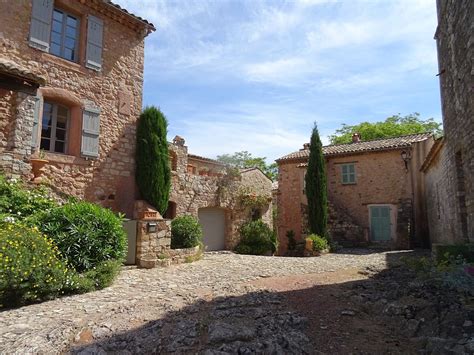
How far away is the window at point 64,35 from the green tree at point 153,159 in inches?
104

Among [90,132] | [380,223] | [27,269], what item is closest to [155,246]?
[90,132]

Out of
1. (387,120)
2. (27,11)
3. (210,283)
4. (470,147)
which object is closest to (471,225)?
(470,147)

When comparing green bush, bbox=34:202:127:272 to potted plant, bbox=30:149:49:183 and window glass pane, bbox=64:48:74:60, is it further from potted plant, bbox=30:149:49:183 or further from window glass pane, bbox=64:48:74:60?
window glass pane, bbox=64:48:74:60

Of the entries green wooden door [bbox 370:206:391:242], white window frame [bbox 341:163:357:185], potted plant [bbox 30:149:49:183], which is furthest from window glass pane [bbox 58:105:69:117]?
green wooden door [bbox 370:206:391:242]

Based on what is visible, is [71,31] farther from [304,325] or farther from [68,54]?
[304,325]

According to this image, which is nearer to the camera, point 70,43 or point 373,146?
point 70,43

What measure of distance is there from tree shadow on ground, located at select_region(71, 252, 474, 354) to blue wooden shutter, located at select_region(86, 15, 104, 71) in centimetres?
778

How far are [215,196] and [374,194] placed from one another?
795 cm

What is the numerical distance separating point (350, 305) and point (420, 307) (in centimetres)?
97

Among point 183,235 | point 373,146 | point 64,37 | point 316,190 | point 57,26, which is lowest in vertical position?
point 183,235

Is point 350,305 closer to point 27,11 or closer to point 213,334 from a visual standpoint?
point 213,334

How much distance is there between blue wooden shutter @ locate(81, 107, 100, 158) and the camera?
9.13 metres

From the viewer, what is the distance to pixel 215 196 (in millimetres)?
13844

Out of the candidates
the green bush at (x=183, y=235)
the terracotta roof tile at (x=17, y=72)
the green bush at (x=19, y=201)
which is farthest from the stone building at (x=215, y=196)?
the terracotta roof tile at (x=17, y=72)
